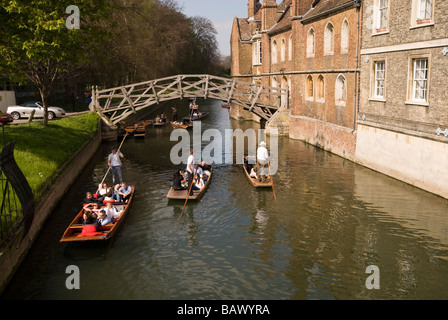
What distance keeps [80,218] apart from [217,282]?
5.03 meters

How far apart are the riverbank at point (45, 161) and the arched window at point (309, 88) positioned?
13.5 meters

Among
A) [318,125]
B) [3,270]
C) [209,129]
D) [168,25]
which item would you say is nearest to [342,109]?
[318,125]

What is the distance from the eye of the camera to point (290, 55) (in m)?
30.6

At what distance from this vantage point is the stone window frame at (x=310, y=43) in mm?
26841

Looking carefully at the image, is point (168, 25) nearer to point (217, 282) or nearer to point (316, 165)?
point (316, 165)

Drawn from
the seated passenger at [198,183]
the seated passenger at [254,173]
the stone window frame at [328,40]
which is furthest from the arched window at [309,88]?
the seated passenger at [198,183]

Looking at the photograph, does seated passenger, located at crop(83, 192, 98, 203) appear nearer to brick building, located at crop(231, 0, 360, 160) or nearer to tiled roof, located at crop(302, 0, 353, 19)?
brick building, located at crop(231, 0, 360, 160)

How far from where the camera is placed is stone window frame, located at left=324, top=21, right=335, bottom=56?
80.2 ft

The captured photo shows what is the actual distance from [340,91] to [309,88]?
14.8ft

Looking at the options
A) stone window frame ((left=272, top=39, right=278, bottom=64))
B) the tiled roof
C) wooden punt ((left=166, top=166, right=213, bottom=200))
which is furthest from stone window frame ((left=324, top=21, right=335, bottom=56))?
wooden punt ((left=166, top=166, right=213, bottom=200))

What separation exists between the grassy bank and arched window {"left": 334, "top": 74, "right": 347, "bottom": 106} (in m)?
13.6

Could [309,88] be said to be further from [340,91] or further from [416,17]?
[416,17]

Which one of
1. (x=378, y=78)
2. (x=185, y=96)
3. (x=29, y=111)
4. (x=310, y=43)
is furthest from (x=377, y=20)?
(x=29, y=111)

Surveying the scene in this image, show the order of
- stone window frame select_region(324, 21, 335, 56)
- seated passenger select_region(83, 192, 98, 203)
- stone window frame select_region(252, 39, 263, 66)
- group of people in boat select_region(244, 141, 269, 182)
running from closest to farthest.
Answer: seated passenger select_region(83, 192, 98, 203) → group of people in boat select_region(244, 141, 269, 182) → stone window frame select_region(324, 21, 335, 56) → stone window frame select_region(252, 39, 263, 66)
